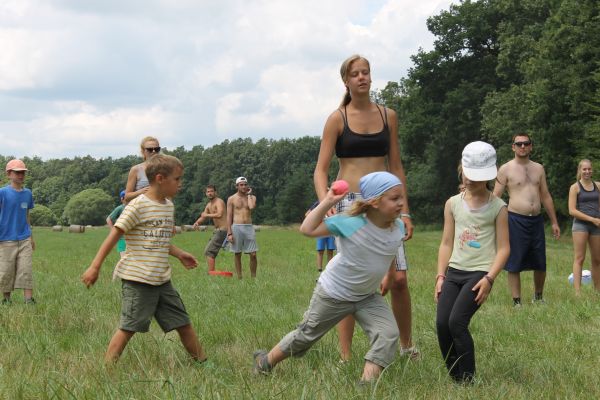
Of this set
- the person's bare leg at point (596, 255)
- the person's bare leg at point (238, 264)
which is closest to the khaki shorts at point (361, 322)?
the person's bare leg at point (596, 255)

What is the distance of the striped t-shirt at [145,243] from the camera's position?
537 centimetres

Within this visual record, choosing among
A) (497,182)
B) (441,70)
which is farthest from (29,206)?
(441,70)

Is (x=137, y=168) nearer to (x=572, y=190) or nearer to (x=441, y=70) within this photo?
(x=572, y=190)

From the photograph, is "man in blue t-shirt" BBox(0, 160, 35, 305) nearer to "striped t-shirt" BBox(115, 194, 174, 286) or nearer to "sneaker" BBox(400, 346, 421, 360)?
"striped t-shirt" BBox(115, 194, 174, 286)

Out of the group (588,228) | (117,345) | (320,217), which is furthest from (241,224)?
(320,217)

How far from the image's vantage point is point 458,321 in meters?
4.96

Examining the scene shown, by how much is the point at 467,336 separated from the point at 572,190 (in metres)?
6.53

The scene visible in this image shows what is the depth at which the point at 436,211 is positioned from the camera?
61.2 metres

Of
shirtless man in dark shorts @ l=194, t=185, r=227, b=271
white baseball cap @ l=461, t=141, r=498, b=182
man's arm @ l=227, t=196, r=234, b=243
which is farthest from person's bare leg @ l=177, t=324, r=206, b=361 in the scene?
shirtless man in dark shorts @ l=194, t=185, r=227, b=271

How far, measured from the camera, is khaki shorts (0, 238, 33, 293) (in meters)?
9.70

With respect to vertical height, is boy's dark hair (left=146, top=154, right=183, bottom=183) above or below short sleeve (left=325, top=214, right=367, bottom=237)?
above

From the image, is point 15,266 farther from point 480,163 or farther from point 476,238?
point 480,163

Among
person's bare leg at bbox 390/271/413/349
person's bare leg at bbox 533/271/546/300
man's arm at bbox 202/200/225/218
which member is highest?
man's arm at bbox 202/200/225/218

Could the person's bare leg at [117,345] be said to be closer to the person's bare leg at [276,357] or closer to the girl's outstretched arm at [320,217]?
the person's bare leg at [276,357]
